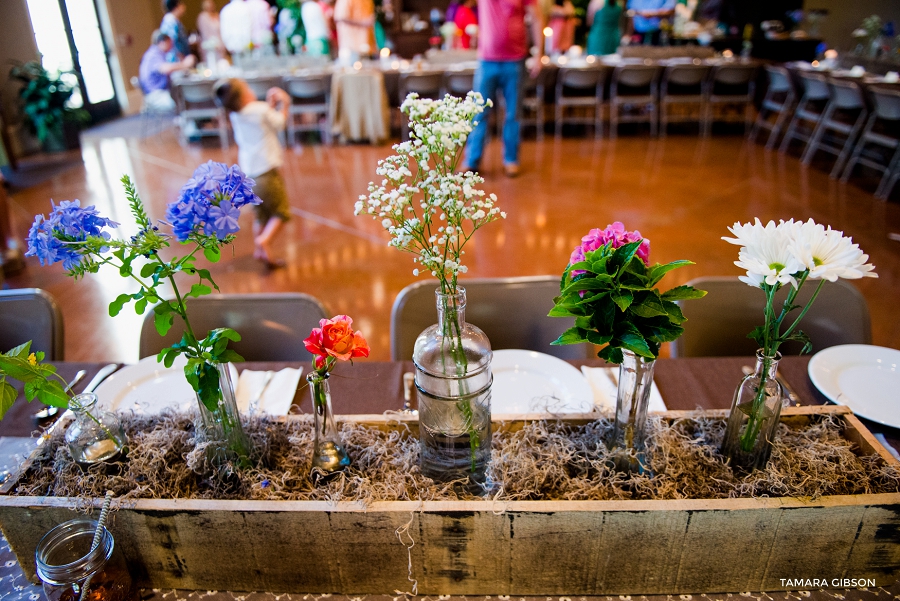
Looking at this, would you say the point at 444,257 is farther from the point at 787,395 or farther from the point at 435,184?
the point at 787,395

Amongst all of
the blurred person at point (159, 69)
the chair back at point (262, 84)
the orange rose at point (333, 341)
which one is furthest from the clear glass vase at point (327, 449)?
the blurred person at point (159, 69)

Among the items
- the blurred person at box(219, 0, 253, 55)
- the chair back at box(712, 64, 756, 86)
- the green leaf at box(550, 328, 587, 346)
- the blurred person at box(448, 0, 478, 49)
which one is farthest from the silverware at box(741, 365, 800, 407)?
the blurred person at box(448, 0, 478, 49)

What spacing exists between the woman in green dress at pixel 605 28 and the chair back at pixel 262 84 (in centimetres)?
395

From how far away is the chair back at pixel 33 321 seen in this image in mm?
1538

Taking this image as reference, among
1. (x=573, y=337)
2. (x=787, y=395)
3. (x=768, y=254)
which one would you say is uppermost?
(x=768, y=254)

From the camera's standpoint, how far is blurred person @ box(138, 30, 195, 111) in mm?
6660

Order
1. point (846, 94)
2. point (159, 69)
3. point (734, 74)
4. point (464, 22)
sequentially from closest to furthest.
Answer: point (846, 94), point (734, 74), point (159, 69), point (464, 22)

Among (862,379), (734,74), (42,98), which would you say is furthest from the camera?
(734,74)

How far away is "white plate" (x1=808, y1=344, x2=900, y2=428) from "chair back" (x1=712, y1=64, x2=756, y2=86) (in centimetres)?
561

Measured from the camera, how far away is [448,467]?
86 cm

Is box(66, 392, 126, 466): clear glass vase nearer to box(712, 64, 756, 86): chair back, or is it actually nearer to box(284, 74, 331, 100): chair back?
box(284, 74, 331, 100): chair back

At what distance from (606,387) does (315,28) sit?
23.5ft

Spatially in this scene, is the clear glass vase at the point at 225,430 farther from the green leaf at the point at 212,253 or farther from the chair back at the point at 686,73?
the chair back at the point at 686,73

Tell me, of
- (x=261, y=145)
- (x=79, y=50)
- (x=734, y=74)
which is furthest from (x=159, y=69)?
(x=734, y=74)
